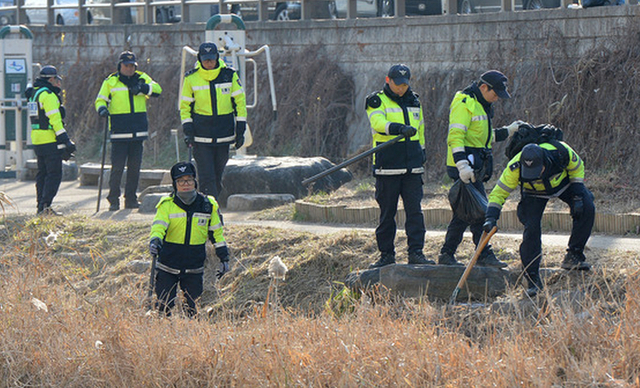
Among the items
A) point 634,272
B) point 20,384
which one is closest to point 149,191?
point 20,384

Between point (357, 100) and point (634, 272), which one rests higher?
point (357, 100)

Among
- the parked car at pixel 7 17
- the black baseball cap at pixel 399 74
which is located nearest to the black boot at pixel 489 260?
the black baseball cap at pixel 399 74

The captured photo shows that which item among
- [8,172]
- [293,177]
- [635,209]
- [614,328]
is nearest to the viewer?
[614,328]

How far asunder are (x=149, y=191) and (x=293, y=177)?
202 cm

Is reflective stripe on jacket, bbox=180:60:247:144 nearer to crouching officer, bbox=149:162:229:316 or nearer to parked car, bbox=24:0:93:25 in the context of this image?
crouching officer, bbox=149:162:229:316

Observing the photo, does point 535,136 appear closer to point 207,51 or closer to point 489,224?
point 489,224

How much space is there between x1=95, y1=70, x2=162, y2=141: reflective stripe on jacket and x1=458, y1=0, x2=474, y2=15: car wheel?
20.0 feet

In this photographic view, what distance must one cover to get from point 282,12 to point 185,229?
12.3m

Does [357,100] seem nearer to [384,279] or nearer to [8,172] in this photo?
[8,172]

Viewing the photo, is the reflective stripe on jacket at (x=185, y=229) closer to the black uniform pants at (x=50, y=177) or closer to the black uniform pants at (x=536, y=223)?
the black uniform pants at (x=536, y=223)

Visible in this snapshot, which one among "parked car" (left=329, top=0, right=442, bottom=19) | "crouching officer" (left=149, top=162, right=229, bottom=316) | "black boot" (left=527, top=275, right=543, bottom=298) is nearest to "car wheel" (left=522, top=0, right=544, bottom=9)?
"parked car" (left=329, top=0, right=442, bottom=19)

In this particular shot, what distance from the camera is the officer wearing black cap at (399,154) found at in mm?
9008

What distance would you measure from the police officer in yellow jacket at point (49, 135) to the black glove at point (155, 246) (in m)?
5.50

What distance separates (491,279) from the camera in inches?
356
